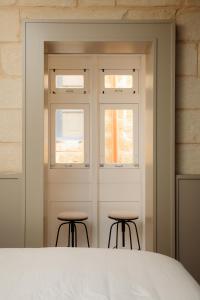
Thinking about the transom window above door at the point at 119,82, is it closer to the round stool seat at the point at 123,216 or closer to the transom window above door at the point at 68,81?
the transom window above door at the point at 68,81

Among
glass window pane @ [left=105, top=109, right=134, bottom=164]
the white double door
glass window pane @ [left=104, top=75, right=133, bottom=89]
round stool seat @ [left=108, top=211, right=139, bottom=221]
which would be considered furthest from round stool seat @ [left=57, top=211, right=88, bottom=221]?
glass window pane @ [left=104, top=75, right=133, bottom=89]

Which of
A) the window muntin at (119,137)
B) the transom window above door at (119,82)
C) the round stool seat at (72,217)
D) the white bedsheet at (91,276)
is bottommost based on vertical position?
the round stool seat at (72,217)

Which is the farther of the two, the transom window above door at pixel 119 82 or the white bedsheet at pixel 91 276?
the transom window above door at pixel 119 82

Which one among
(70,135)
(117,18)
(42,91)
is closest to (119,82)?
(70,135)

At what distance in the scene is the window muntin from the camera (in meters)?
4.00

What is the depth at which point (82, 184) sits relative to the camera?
4000 millimetres

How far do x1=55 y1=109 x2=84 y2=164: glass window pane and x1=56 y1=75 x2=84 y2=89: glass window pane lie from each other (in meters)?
0.29

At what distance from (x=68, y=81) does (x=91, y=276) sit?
122 inches

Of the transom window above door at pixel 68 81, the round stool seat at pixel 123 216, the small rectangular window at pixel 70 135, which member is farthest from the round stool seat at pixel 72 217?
the transom window above door at pixel 68 81

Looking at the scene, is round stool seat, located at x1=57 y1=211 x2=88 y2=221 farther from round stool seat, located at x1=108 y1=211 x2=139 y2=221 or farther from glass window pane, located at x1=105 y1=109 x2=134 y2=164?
glass window pane, located at x1=105 y1=109 x2=134 y2=164

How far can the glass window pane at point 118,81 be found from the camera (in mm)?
3996

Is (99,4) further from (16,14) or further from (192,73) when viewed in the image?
(192,73)

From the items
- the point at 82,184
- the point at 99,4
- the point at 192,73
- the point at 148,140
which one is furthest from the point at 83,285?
the point at 82,184

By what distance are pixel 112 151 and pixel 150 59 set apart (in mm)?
1783
